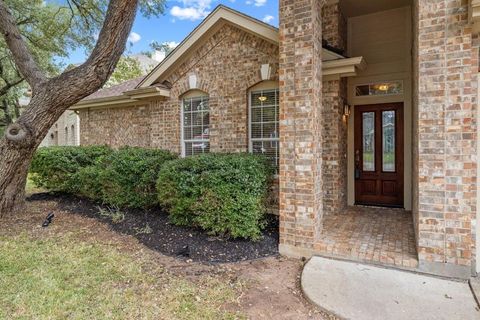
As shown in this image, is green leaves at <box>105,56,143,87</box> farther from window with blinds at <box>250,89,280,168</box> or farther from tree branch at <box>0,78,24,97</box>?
window with blinds at <box>250,89,280,168</box>

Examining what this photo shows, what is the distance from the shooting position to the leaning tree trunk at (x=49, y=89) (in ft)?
18.7

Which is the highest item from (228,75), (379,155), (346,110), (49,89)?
→ (228,75)

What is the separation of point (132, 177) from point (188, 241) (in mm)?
2223

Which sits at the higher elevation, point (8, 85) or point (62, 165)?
point (8, 85)

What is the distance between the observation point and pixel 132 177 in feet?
20.7

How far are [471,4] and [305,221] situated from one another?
324 centimetres

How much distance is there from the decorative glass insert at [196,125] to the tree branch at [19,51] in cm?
335

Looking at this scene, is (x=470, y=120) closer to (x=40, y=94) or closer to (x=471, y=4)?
(x=471, y=4)

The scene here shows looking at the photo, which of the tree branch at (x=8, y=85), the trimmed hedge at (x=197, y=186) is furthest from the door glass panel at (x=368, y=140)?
the tree branch at (x=8, y=85)

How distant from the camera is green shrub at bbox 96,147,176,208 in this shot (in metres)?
6.20

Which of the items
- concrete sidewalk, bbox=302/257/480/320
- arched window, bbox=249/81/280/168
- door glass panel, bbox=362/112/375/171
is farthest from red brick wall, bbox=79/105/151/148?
concrete sidewalk, bbox=302/257/480/320

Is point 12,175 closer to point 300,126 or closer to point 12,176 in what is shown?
point 12,176

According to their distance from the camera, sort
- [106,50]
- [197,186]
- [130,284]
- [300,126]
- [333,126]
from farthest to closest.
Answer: [333,126] → [106,50] → [197,186] → [300,126] → [130,284]

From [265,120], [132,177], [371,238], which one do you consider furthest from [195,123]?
[371,238]
